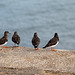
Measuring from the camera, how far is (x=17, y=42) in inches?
492

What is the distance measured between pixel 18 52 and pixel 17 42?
1.53m

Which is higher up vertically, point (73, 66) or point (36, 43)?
point (36, 43)

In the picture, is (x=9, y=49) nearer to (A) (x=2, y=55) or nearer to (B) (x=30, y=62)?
(A) (x=2, y=55)

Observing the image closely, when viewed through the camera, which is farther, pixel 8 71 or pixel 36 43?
pixel 36 43

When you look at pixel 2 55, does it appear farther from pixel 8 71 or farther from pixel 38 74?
pixel 38 74

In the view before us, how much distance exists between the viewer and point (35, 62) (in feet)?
31.0

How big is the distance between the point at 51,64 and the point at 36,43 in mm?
2934

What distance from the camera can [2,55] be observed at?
1039 cm

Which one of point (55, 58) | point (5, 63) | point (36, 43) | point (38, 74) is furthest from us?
point (36, 43)

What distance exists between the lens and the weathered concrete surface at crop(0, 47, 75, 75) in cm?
843

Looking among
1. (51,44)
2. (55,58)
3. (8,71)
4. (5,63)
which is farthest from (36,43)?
(8,71)

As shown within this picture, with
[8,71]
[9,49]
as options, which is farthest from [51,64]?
[9,49]

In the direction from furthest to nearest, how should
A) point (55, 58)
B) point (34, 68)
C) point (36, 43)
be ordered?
1. point (36, 43)
2. point (55, 58)
3. point (34, 68)

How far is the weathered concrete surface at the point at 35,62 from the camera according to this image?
843 cm
